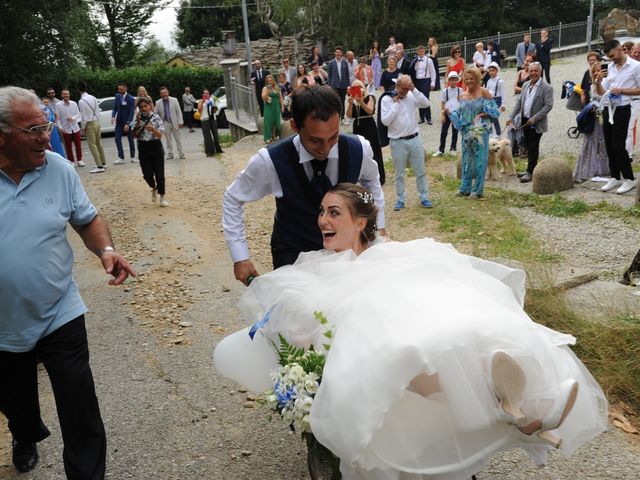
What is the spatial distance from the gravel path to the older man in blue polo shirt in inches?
25.3

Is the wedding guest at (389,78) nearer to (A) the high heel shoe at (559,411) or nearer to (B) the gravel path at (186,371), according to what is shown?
(B) the gravel path at (186,371)

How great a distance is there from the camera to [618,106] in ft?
32.1

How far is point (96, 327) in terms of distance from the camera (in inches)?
254

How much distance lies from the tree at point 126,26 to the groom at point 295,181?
49.7 m

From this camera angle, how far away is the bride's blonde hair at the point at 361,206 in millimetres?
3422

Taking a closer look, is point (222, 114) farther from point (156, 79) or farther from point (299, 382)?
point (299, 382)

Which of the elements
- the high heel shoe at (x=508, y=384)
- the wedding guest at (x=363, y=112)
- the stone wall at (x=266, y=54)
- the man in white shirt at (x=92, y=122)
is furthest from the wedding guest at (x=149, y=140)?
the stone wall at (x=266, y=54)

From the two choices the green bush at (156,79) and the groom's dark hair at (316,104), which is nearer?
the groom's dark hair at (316,104)

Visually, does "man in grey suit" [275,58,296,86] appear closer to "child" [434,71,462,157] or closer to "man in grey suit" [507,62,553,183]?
"child" [434,71,462,157]

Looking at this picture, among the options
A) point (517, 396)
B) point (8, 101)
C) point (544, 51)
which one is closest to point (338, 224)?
point (517, 396)

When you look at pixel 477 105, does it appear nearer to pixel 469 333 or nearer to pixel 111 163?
pixel 469 333

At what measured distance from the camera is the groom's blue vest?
3.79 m

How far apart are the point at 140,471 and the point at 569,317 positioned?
3.44m

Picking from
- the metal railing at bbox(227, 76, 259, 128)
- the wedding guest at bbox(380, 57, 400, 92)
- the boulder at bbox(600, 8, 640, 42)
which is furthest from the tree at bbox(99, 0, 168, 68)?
the wedding guest at bbox(380, 57, 400, 92)
